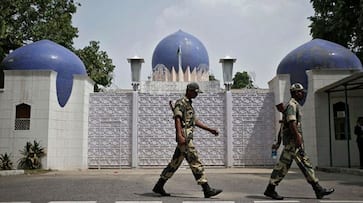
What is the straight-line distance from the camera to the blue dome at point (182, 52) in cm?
2456

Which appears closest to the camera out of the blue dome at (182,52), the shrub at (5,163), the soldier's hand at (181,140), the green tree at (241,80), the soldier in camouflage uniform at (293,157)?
the soldier's hand at (181,140)

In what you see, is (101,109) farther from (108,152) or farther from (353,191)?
(353,191)

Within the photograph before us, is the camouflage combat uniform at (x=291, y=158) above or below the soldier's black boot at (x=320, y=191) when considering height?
above

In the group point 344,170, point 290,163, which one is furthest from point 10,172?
point 344,170

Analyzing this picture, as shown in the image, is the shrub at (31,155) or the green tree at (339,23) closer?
the shrub at (31,155)

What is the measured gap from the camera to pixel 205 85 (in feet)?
73.5

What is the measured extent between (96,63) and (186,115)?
16438 mm

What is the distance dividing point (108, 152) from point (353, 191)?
989 cm

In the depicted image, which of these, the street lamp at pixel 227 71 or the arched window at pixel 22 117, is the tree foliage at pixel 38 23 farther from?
the street lamp at pixel 227 71

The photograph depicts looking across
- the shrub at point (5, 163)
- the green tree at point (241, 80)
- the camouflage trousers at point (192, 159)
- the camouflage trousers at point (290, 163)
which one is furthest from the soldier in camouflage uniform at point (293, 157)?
the green tree at point (241, 80)

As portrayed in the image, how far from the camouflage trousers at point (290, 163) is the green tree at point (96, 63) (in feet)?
53.6

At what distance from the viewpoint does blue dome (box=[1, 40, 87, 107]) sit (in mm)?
15250

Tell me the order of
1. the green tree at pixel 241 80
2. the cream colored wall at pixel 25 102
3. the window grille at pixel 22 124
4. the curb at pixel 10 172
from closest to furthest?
the curb at pixel 10 172, the cream colored wall at pixel 25 102, the window grille at pixel 22 124, the green tree at pixel 241 80

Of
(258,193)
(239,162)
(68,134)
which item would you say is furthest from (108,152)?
(258,193)
